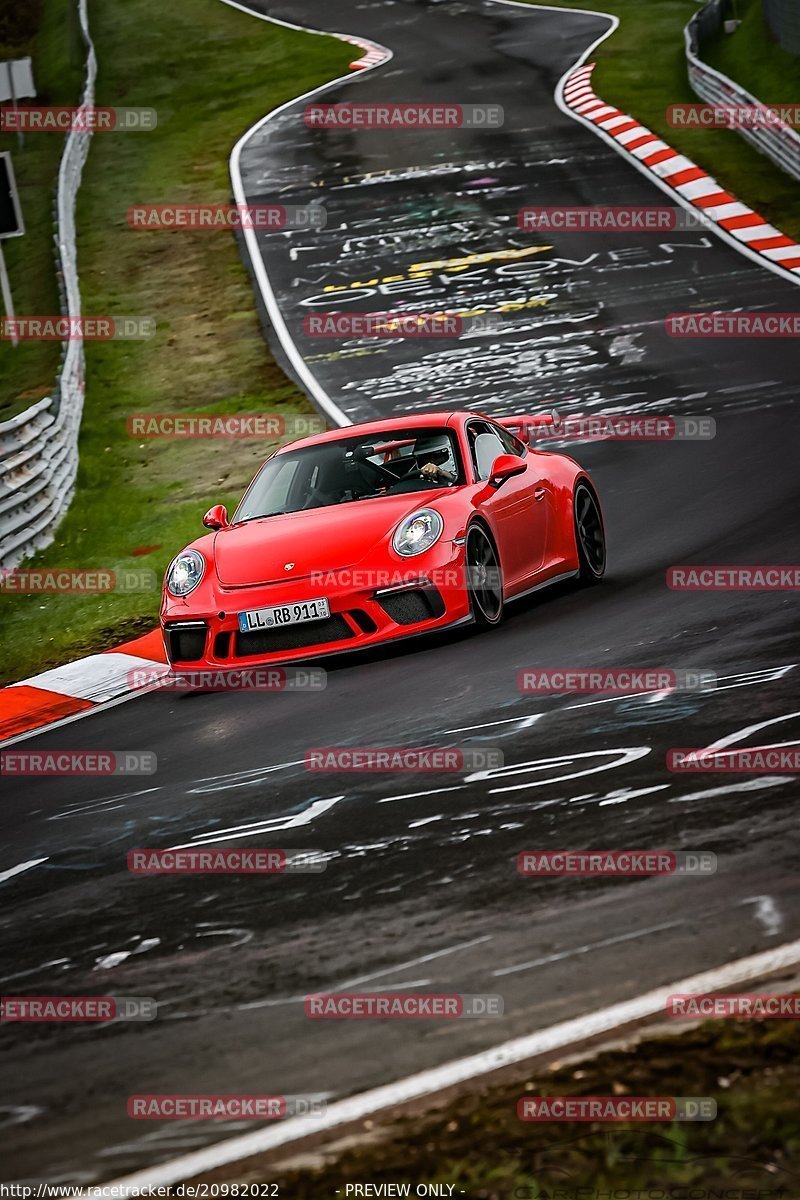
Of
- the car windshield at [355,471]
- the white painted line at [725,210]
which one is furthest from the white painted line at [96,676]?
the white painted line at [725,210]

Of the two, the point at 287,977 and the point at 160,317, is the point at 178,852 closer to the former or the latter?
the point at 287,977

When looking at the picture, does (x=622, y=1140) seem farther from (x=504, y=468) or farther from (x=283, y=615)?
(x=504, y=468)

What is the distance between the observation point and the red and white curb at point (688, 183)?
70.4ft

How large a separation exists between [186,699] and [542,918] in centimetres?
497

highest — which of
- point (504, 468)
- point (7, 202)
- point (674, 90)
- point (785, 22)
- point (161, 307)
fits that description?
point (785, 22)

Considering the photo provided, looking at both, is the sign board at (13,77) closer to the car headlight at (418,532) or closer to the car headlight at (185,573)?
the car headlight at (185,573)

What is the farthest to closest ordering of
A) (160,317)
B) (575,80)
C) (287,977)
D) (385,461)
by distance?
(575,80) < (160,317) < (385,461) < (287,977)

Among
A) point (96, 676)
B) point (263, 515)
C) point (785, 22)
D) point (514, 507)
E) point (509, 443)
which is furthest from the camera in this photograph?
point (785, 22)

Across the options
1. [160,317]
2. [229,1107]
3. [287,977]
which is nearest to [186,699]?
[287,977]

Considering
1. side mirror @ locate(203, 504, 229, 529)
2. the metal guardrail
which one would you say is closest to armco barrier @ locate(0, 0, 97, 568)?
side mirror @ locate(203, 504, 229, 529)

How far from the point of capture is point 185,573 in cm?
955

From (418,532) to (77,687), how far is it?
2466 mm

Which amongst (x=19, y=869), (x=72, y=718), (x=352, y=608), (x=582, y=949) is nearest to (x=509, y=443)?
(x=352, y=608)

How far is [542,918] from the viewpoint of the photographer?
184 inches
